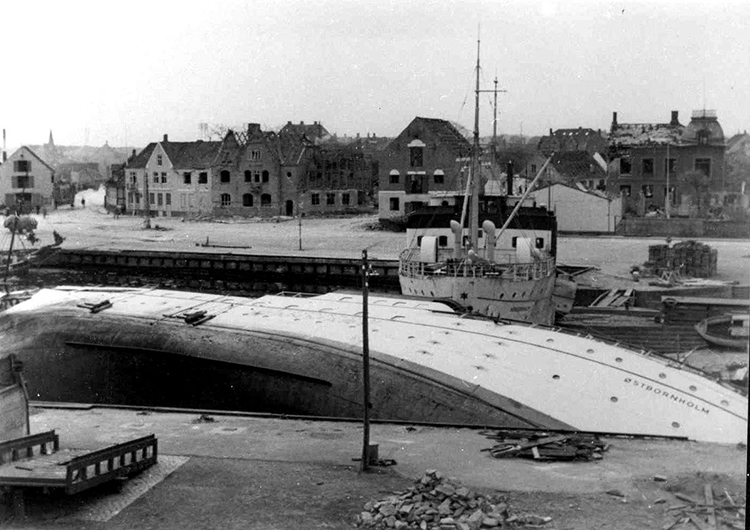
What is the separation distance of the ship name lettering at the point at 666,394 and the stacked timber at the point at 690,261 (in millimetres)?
21138

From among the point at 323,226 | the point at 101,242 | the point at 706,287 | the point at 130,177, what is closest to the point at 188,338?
the point at 706,287

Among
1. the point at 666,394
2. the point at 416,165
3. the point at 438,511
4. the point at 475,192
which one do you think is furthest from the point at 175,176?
the point at 438,511

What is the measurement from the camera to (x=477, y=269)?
1091 inches

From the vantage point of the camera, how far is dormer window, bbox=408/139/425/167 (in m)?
58.6

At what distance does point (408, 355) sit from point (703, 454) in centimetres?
775

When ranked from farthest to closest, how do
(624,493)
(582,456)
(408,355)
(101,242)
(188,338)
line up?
(101,242) < (188,338) < (408,355) < (582,456) < (624,493)

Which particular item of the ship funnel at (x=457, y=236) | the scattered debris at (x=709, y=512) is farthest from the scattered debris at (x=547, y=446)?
the ship funnel at (x=457, y=236)

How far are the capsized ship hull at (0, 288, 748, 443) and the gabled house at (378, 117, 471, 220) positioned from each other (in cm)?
3255

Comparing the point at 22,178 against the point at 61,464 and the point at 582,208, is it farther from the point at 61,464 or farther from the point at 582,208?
the point at 61,464

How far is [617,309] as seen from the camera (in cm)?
3148

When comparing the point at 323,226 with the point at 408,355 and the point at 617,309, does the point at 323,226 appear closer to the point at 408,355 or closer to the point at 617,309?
the point at 617,309

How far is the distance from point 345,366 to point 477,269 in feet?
30.6

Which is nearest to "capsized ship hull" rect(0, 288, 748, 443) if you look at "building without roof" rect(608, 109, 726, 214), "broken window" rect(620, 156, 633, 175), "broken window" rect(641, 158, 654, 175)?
"building without roof" rect(608, 109, 726, 214)

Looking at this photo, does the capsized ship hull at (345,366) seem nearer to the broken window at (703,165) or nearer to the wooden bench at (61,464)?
the wooden bench at (61,464)
